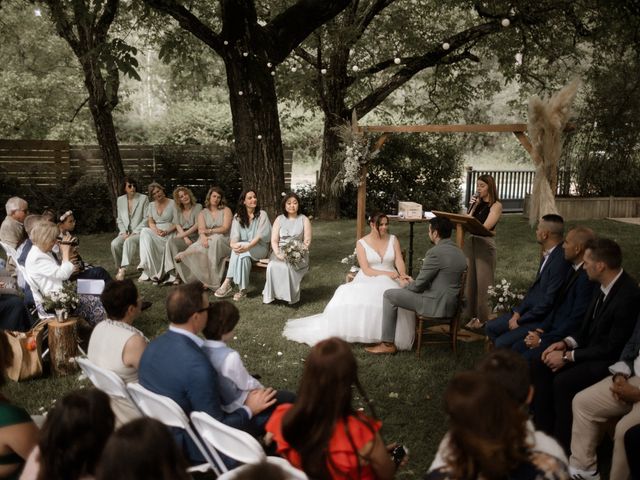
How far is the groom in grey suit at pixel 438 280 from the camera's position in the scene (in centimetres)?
584

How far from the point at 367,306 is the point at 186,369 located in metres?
3.30

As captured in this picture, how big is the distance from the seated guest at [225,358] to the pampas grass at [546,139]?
4.59 m

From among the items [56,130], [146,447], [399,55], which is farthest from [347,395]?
[56,130]

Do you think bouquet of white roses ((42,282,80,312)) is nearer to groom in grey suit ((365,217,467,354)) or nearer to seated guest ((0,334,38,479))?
seated guest ((0,334,38,479))

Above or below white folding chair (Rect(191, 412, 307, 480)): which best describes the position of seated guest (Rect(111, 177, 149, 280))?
above

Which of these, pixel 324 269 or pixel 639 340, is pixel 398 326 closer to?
pixel 639 340

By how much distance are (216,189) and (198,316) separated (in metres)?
5.52

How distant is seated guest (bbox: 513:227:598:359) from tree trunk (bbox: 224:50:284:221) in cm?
558

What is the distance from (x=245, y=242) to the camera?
8.46 meters

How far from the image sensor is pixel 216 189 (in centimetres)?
889

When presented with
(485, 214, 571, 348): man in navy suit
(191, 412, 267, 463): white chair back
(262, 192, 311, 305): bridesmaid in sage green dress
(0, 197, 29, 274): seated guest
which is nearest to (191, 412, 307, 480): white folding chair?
(191, 412, 267, 463): white chair back

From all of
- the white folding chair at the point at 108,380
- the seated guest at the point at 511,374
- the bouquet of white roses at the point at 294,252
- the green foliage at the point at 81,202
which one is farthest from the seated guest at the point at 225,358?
Answer: the green foliage at the point at 81,202

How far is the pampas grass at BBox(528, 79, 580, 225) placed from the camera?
6.81 metres

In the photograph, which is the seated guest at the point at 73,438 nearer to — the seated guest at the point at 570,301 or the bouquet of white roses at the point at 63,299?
the seated guest at the point at 570,301
